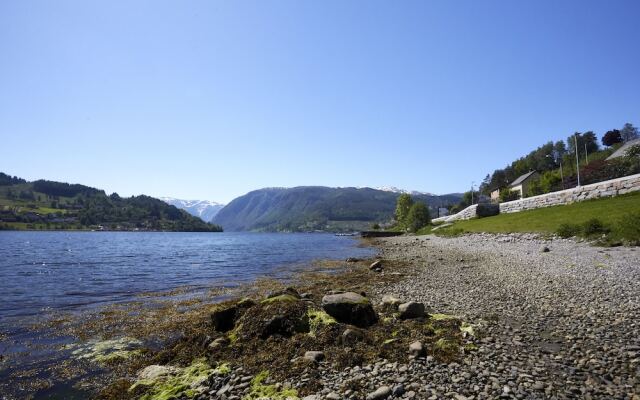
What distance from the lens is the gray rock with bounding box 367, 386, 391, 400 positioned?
7.43 m

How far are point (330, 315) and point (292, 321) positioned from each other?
1.54 m

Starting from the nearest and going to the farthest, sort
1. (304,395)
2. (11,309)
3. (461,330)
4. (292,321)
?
(304,395) → (461,330) → (292,321) → (11,309)

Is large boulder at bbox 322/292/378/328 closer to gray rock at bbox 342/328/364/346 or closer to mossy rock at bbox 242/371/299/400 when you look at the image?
gray rock at bbox 342/328/364/346

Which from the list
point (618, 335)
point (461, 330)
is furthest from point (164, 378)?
point (618, 335)

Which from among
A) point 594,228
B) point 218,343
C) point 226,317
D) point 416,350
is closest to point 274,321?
point 218,343

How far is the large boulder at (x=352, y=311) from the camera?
12773mm

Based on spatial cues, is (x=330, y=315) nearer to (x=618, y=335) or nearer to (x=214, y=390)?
(x=214, y=390)

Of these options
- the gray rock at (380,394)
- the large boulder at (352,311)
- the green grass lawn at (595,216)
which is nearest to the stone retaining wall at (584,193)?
the green grass lawn at (595,216)

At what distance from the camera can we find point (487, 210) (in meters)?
76.8

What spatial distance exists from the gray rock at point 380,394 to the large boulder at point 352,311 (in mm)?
4996

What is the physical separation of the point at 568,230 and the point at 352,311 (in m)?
31.8

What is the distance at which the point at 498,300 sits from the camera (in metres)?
14.9

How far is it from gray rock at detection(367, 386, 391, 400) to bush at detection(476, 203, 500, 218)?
3058 inches

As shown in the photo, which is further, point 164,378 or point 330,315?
point 330,315
